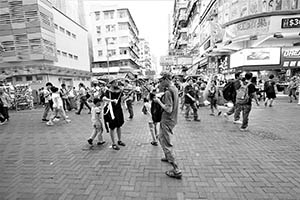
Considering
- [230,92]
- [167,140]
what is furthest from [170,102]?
[230,92]

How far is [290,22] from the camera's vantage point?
18875 millimetres

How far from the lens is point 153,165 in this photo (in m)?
3.65

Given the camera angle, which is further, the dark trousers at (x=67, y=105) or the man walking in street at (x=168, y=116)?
the dark trousers at (x=67, y=105)

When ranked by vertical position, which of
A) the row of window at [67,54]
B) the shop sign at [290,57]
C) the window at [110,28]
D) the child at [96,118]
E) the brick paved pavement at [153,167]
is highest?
the window at [110,28]

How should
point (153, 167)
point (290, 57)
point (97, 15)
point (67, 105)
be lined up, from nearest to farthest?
point (153, 167) < point (67, 105) < point (290, 57) < point (97, 15)

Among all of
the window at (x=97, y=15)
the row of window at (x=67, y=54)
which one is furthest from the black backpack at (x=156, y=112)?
the window at (x=97, y=15)

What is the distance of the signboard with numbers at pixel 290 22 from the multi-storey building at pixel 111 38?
30.9 meters

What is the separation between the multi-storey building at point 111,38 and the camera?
4316 centimetres

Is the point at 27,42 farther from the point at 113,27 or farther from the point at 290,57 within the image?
the point at 290,57

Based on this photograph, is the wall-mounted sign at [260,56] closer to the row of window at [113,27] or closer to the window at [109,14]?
the row of window at [113,27]

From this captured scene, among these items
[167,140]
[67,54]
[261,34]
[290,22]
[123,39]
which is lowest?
[167,140]

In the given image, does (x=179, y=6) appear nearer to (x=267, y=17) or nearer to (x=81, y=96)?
(x=267, y=17)

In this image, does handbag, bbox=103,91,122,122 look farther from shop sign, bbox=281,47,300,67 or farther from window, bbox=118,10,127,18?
window, bbox=118,10,127,18

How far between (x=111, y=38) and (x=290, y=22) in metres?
36.8
